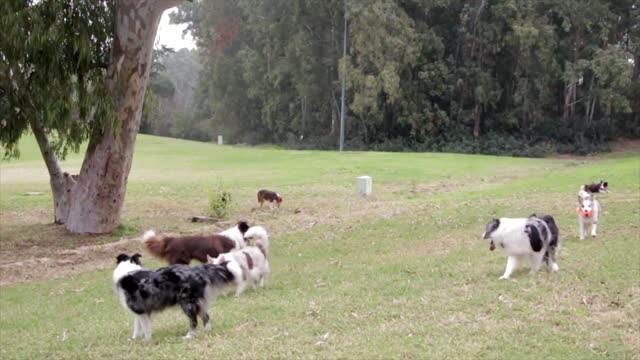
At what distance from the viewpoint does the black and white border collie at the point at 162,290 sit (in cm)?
698

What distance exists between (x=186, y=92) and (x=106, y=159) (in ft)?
279

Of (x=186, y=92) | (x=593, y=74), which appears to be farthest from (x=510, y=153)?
(x=186, y=92)

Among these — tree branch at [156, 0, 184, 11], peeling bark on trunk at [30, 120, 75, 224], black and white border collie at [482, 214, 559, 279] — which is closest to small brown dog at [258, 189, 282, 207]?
peeling bark on trunk at [30, 120, 75, 224]

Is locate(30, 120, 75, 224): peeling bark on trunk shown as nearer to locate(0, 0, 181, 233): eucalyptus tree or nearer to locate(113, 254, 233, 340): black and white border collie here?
locate(0, 0, 181, 233): eucalyptus tree

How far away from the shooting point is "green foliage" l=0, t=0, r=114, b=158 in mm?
14133

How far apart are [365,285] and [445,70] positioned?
153ft

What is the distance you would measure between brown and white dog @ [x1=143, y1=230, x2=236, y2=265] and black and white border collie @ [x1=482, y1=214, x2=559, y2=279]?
4032 millimetres

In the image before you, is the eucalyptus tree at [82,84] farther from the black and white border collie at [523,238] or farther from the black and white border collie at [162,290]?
the black and white border collie at [523,238]

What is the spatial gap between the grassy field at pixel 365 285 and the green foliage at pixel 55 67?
297 centimetres

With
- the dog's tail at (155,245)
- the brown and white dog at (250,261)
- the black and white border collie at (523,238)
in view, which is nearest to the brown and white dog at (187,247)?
the dog's tail at (155,245)

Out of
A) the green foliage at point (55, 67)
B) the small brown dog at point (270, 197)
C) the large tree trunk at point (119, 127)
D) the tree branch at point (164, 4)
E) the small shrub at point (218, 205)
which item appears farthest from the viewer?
the small brown dog at point (270, 197)

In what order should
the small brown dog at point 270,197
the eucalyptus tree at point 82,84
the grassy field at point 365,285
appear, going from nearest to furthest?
1. the grassy field at point 365,285
2. the eucalyptus tree at point 82,84
3. the small brown dog at point 270,197

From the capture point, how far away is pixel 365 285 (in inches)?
376

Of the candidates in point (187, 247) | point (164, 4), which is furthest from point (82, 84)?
point (187, 247)
